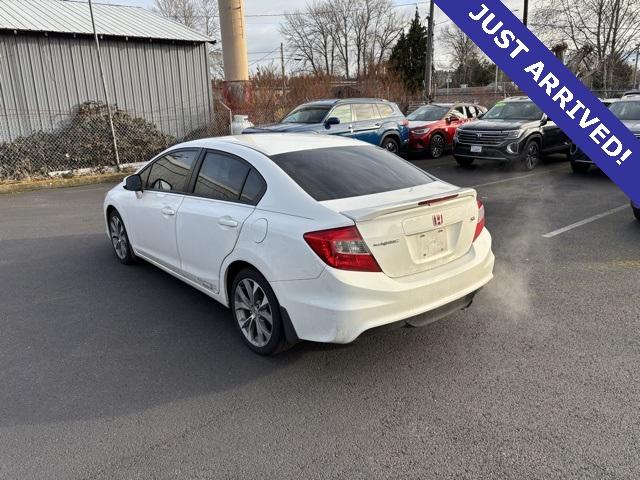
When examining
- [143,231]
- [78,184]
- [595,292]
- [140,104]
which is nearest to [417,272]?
[595,292]

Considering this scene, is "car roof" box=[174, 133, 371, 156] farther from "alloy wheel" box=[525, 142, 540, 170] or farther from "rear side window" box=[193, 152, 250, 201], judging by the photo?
"alloy wheel" box=[525, 142, 540, 170]

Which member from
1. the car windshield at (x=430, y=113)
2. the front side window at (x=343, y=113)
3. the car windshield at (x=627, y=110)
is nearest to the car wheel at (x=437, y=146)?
the car windshield at (x=430, y=113)

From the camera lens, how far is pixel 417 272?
11.0 feet

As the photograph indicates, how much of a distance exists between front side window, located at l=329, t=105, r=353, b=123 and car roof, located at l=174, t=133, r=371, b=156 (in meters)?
8.32

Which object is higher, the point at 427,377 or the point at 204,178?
the point at 204,178

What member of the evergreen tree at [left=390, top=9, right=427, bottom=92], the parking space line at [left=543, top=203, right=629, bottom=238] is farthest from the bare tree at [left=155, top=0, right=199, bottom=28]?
the parking space line at [left=543, top=203, right=629, bottom=238]

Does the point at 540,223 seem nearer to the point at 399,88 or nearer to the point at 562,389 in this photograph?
the point at 562,389

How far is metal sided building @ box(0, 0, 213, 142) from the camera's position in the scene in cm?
1316

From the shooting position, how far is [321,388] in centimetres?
333

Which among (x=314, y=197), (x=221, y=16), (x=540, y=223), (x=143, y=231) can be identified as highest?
(x=221, y=16)

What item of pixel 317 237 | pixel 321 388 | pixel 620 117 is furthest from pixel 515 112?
pixel 321 388

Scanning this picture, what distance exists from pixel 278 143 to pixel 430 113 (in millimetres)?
12721

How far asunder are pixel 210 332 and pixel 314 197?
151 centimetres

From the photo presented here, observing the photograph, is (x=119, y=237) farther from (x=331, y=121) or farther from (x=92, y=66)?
(x=92, y=66)
